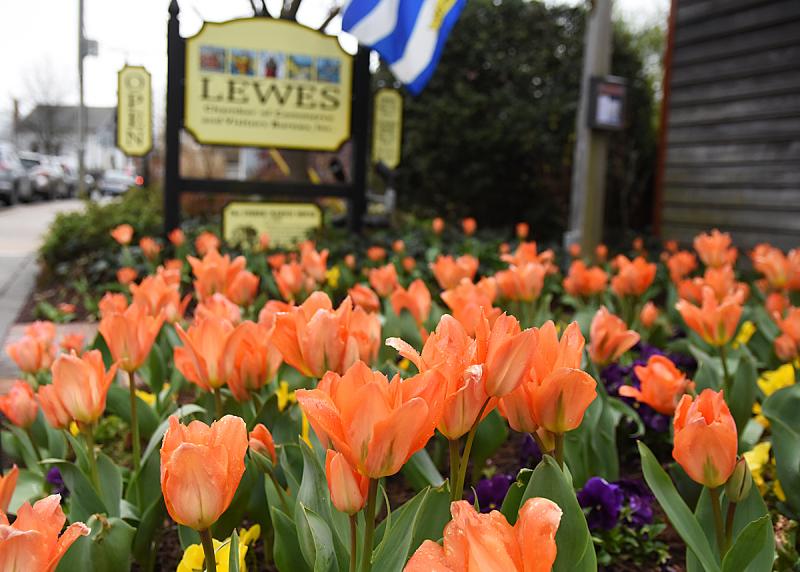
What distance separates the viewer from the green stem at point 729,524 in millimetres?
1113

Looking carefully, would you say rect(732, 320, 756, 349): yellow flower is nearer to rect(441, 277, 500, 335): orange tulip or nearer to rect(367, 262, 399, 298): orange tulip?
rect(441, 277, 500, 335): orange tulip

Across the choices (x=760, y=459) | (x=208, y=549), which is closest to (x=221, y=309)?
(x=208, y=549)

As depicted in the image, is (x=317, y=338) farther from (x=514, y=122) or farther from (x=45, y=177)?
(x=45, y=177)

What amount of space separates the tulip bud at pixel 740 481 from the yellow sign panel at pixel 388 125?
298 inches

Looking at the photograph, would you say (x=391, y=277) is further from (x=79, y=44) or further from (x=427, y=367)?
(x=79, y=44)

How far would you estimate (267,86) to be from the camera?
22.7ft

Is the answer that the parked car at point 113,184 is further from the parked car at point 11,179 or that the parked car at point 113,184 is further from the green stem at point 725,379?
the green stem at point 725,379

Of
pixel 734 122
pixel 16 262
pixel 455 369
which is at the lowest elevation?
pixel 16 262

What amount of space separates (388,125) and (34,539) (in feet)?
26.2

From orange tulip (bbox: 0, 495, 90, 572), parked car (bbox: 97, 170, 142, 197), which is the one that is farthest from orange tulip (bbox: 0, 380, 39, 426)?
parked car (bbox: 97, 170, 142, 197)

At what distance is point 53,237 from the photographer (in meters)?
7.28

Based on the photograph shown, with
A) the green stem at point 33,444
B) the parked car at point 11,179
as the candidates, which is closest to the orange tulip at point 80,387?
the green stem at point 33,444

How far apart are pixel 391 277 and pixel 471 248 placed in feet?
11.2

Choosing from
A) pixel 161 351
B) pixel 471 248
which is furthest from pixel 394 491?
pixel 471 248
